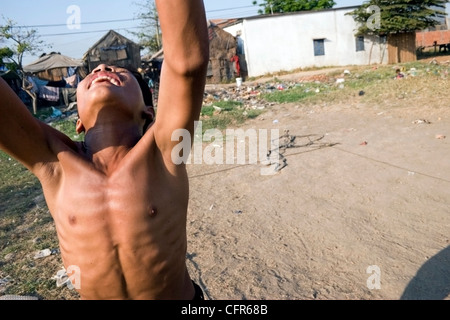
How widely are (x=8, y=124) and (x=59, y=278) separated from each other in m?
Result: 2.43

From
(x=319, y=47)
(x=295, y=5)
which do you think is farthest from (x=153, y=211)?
(x=295, y=5)

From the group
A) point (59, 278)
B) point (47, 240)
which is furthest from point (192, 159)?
point (59, 278)

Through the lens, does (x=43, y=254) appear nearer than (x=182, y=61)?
No

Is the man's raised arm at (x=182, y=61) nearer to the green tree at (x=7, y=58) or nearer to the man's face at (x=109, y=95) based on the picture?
the man's face at (x=109, y=95)

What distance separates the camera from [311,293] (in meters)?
2.87

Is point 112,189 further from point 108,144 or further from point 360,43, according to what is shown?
point 360,43

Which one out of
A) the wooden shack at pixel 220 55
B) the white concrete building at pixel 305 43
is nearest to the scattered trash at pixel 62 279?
the wooden shack at pixel 220 55

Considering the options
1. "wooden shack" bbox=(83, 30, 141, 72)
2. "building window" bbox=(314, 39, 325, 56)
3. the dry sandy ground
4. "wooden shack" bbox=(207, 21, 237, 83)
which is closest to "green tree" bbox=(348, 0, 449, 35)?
"building window" bbox=(314, 39, 325, 56)

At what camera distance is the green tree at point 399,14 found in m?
21.3

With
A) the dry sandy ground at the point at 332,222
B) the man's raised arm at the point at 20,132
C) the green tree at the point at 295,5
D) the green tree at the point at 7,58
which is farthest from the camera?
the green tree at the point at 295,5

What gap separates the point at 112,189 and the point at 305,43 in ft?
78.2

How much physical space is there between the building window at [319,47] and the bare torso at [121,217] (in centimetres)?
2387

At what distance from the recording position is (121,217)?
4.40 feet

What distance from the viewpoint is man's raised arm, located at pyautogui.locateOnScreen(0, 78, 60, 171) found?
48.1 inches
